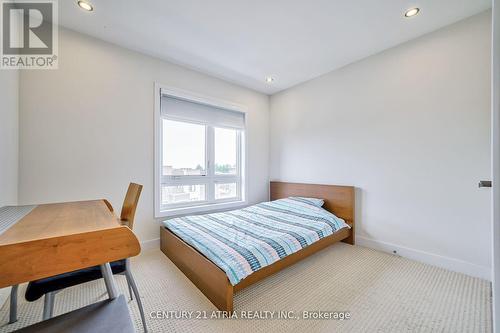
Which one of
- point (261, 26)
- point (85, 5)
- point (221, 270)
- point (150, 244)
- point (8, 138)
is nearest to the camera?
point (221, 270)

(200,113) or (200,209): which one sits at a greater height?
(200,113)

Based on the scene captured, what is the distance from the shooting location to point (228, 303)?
1479 mm

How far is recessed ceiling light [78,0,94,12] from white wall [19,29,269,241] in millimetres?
475

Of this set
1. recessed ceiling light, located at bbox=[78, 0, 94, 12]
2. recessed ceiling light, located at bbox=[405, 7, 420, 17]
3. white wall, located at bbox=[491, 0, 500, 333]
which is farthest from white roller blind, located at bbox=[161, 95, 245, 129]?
white wall, located at bbox=[491, 0, 500, 333]

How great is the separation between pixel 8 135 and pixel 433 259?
14.0ft

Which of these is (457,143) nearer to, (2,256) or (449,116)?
(449,116)

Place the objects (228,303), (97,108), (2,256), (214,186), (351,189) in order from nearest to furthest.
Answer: (2,256) → (228,303) → (97,108) → (351,189) → (214,186)

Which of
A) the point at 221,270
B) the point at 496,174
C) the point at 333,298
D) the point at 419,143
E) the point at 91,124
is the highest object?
the point at 91,124

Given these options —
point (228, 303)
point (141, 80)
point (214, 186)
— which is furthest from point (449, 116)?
point (141, 80)

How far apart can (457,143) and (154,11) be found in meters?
3.33

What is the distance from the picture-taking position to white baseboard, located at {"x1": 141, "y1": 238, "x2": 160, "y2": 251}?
8.60 ft

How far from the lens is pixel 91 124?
2.30 metres

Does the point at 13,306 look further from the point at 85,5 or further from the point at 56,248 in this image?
the point at 85,5

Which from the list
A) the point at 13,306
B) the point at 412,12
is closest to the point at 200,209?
the point at 13,306
